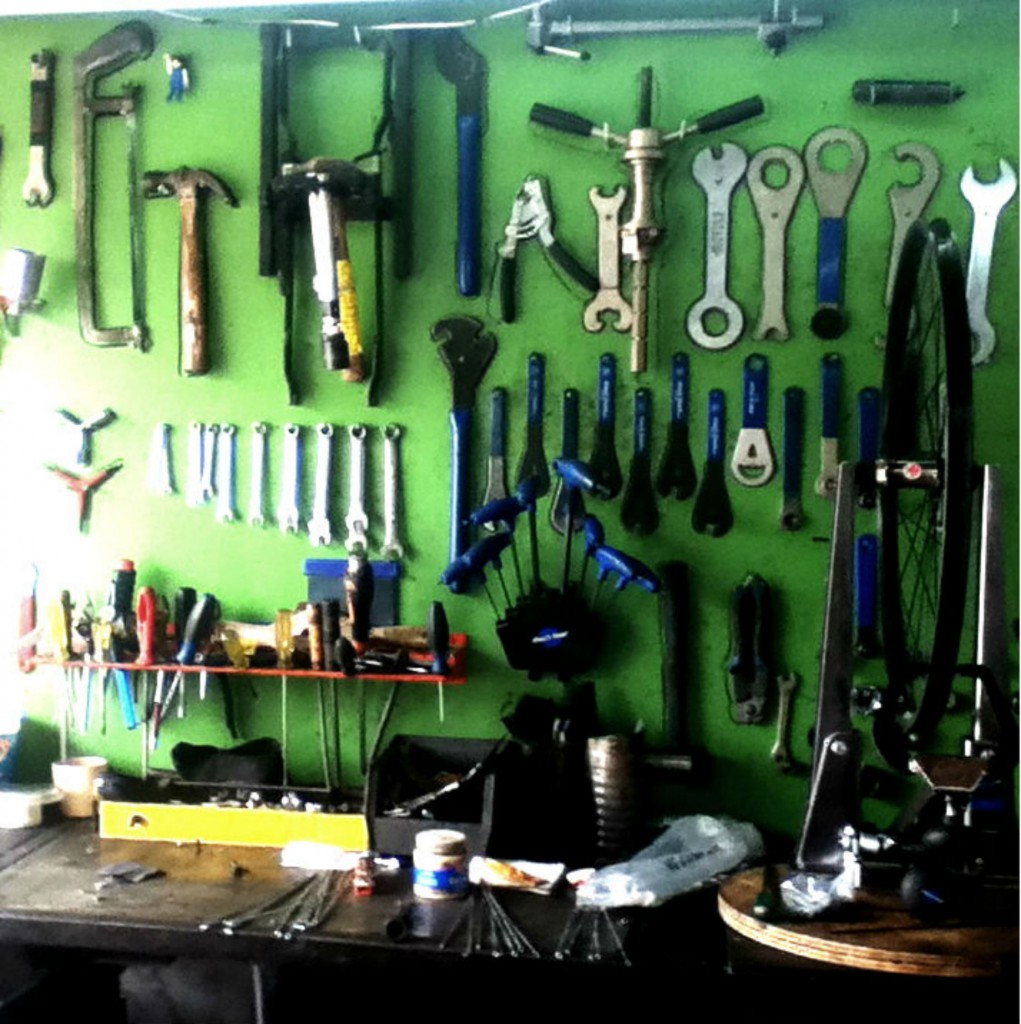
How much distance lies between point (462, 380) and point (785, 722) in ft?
2.74

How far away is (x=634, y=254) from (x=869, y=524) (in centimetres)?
62

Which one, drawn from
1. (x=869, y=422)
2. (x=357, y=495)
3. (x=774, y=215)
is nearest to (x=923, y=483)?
(x=869, y=422)

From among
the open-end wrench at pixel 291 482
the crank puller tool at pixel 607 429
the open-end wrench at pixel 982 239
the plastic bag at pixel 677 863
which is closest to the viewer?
the plastic bag at pixel 677 863

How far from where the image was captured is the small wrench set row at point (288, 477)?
2416mm

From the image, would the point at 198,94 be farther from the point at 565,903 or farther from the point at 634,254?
the point at 565,903

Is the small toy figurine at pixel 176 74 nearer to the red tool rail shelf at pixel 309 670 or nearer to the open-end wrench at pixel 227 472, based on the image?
the open-end wrench at pixel 227 472

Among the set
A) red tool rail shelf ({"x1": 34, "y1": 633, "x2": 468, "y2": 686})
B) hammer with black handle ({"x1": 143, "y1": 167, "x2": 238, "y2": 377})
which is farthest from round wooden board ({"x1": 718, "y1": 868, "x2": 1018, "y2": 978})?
hammer with black handle ({"x1": 143, "y1": 167, "x2": 238, "y2": 377})

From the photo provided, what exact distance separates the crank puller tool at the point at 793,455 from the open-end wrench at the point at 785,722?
269 millimetres

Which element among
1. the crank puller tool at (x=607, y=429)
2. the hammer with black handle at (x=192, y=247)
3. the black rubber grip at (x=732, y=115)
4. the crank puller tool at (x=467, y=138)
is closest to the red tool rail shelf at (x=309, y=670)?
the crank puller tool at (x=607, y=429)

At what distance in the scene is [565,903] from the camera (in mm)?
1964

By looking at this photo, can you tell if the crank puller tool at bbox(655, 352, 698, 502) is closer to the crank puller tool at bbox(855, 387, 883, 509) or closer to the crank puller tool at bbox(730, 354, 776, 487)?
the crank puller tool at bbox(730, 354, 776, 487)

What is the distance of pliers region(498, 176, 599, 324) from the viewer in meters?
2.34

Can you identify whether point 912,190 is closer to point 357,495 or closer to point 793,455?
point 793,455

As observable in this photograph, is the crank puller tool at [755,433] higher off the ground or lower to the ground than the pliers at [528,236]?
lower
